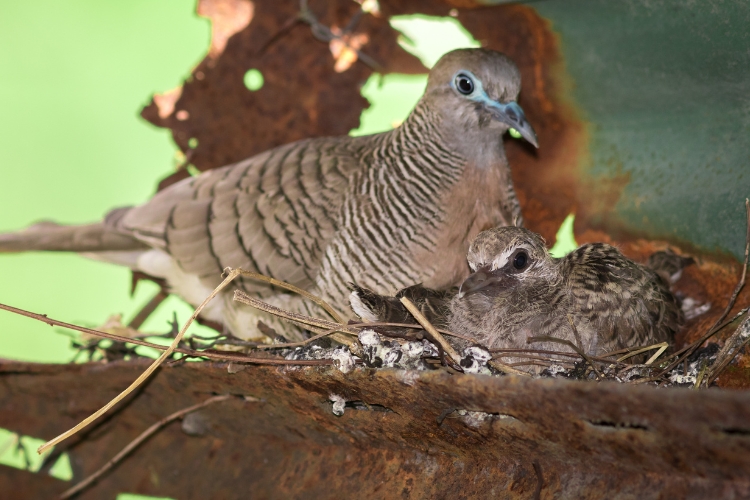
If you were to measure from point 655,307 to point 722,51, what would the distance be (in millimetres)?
710

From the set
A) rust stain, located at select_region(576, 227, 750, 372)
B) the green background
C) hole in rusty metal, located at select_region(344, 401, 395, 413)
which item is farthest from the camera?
the green background

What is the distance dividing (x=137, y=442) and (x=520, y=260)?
1328 millimetres

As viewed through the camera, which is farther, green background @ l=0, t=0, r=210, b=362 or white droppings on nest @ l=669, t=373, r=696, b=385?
green background @ l=0, t=0, r=210, b=362

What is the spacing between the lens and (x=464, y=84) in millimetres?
2324

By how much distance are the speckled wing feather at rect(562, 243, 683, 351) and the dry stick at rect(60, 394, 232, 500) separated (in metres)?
1.04

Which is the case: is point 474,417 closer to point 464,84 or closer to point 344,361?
point 344,361

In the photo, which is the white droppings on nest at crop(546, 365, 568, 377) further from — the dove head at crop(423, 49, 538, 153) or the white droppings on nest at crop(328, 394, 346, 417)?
the dove head at crop(423, 49, 538, 153)

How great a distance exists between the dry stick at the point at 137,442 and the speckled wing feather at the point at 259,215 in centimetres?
49

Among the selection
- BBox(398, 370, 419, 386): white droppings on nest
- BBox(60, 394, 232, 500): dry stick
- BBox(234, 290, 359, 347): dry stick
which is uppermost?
BBox(398, 370, 419, 386): white droppings on nest

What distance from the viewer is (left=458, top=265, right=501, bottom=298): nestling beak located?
1.90 meters

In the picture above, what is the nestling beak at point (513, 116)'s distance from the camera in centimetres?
217

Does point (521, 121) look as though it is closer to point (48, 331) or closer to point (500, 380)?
Answer: point (500, 380)

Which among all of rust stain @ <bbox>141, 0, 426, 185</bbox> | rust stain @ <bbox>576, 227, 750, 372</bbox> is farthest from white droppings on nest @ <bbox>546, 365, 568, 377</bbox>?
rust stain @ <bbox>141, 0, 426, 185</bbox>

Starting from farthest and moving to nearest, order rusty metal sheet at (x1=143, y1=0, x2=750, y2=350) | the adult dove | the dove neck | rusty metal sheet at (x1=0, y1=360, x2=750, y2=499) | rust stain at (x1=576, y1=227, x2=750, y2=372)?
rusty metal sheet at (x1=143, y1=0, x2=750, y2=350), the dove neck, rust stain at (x1=576, y1=227, x2=750, y2=372), the adult dove, rusty metal sheet at (x1=0, y1=360, x2=750, y2=499)
